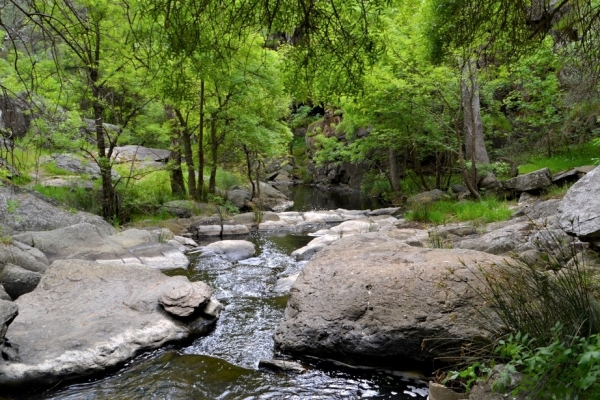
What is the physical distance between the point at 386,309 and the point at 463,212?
686cm

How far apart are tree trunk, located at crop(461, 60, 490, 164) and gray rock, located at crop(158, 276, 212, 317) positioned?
294 inches

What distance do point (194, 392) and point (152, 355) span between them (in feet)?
3.11

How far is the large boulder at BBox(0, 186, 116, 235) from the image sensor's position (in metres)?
Answer: 8.98

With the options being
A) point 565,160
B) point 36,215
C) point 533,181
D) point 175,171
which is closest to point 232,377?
point 36,215

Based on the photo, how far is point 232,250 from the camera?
31.4 ft

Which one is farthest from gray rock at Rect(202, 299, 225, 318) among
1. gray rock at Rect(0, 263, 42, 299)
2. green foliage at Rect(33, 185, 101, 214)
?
green foliage at Rect(33, 185, 101, 214)

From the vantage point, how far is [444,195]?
45.6ft

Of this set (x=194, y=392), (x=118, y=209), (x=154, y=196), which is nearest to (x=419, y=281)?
(x=194, y=392)

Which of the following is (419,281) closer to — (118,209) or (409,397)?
(409,397)

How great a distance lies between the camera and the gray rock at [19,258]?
646cm

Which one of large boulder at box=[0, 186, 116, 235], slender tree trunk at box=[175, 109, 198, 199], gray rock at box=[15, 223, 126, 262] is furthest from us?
slender tree trunk at box=[175, 109, 198, 199]

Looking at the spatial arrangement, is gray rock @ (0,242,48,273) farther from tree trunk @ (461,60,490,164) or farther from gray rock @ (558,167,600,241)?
tree trunk @ (461,60,490,164)

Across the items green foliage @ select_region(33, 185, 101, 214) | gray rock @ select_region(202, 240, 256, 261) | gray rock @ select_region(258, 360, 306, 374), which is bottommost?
gray rock @ select_region(258, 360, 306, 374)

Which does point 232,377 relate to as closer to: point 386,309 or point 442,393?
point 386,309
